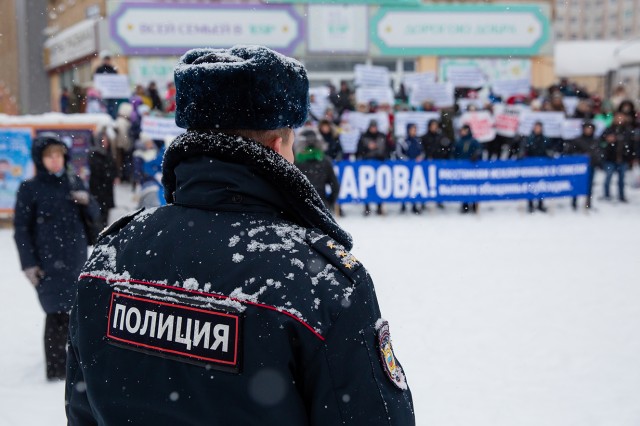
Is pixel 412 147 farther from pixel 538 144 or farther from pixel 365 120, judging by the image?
pixel 538 144

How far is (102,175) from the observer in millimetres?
11195

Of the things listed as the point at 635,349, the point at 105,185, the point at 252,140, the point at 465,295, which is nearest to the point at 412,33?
the point at 105,185

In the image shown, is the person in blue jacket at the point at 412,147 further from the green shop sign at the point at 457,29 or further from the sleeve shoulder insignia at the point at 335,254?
the sleeve shoulder insignia at the point at 335,254

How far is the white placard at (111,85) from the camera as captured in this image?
46.5ft

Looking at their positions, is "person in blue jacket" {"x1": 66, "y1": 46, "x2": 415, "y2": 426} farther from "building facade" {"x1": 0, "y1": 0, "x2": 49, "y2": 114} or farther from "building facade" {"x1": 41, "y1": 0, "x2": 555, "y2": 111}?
"building facade" {"x1": 0, "y1": 0, "x2": 49, "y2": 114}

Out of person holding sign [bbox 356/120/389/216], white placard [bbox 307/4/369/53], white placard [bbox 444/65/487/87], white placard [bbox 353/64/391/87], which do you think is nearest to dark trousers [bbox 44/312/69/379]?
person holding sign [bbox 356/120/389/216]

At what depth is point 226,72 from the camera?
135 cm

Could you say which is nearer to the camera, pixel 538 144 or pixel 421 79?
pixel 538 144

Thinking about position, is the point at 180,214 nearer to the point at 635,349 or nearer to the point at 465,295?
the point at 635,349

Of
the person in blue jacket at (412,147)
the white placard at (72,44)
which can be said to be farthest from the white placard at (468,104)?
the white placard at (72,44)

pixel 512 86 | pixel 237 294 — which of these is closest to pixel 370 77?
pixel 512 86

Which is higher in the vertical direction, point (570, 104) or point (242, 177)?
point (570, 104)

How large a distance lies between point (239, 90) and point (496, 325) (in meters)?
5.40

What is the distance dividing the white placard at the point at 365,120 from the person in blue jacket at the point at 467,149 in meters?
1.72
